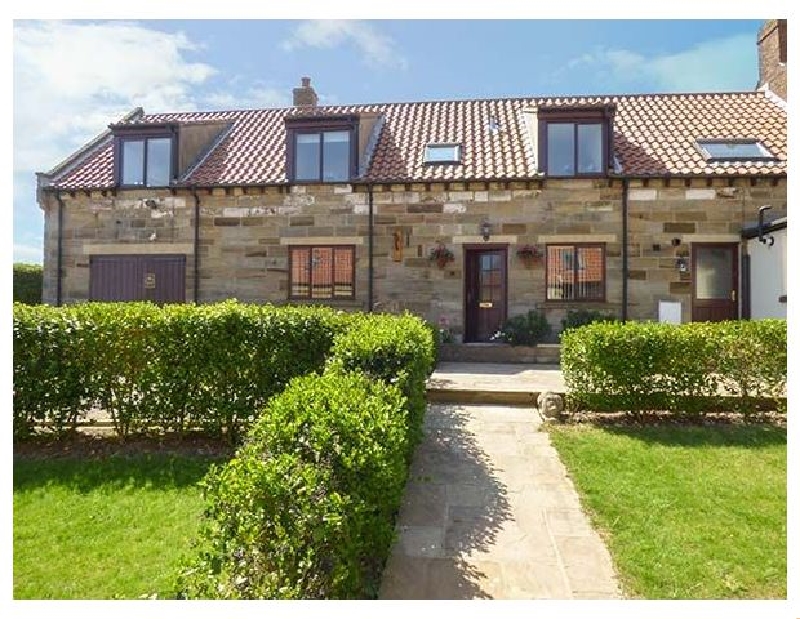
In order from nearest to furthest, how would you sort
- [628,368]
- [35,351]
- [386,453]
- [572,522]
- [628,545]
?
[386,453] → [628,545] → [572,522] → [35,351] → [628,368]

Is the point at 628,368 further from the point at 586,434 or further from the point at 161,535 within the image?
the point at 161,535

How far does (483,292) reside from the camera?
13180 millimetres

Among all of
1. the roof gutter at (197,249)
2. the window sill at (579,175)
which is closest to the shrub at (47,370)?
the roof gutter at (197,249)

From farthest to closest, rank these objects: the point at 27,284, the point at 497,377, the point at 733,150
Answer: the point at 27,284 < the point at 733,150 < the point at 497,377

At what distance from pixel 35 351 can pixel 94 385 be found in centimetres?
79

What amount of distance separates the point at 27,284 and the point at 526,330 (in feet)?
59.8

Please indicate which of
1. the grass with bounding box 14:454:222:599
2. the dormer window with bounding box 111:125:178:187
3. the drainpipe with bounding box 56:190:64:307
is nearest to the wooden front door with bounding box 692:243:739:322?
the grass with bounding box 14:454:222:599

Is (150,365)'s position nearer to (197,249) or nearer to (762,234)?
(197,249)

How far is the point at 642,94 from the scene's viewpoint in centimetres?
1547

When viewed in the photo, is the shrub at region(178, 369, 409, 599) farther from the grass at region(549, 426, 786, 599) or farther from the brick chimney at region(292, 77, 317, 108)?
the brick chimney at region(292, 77, 317, 108)

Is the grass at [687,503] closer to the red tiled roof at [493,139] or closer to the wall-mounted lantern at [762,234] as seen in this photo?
the wall-mounted lantern at [762,234]

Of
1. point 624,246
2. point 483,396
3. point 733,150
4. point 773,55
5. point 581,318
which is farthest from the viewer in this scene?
point 773,55

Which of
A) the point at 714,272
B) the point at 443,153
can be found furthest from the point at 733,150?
the point at 443,153

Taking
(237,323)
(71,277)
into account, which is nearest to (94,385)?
(237,323)
